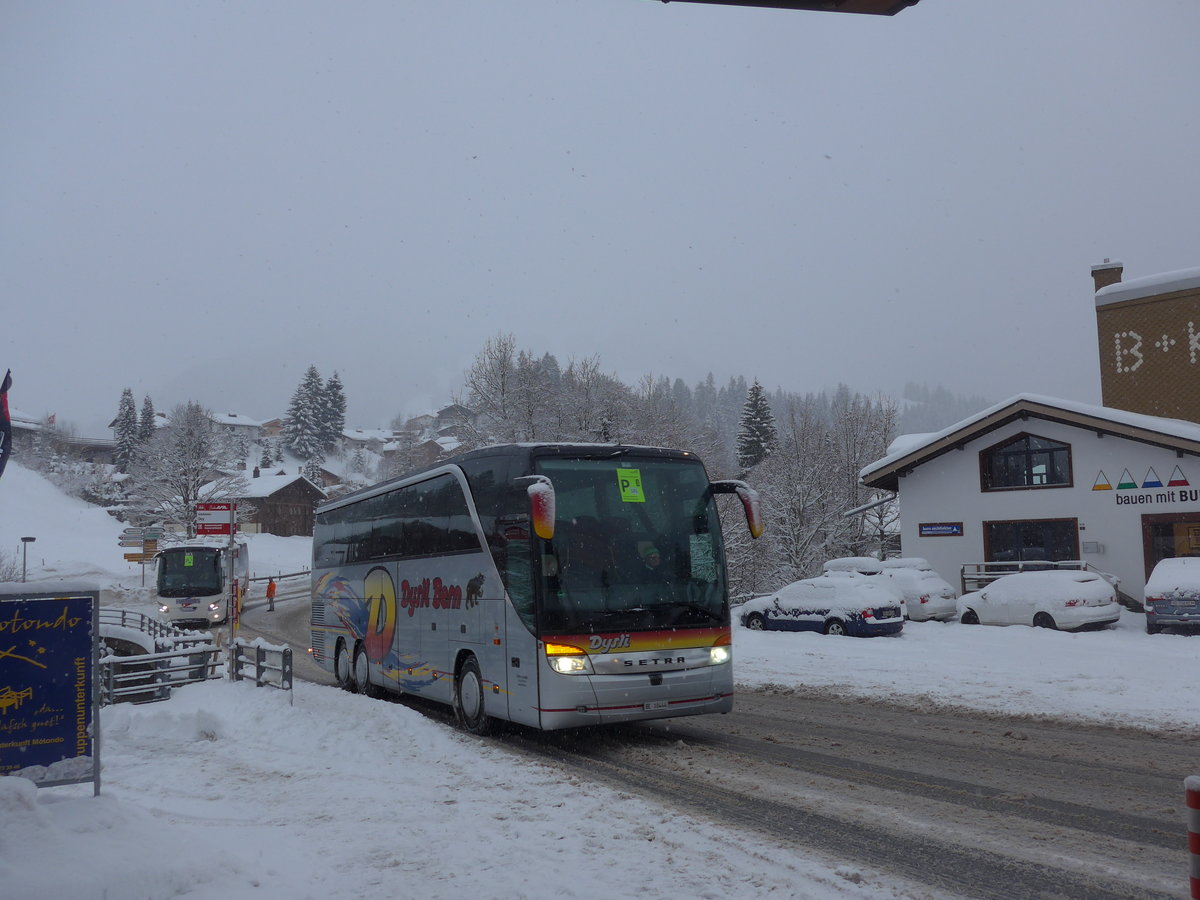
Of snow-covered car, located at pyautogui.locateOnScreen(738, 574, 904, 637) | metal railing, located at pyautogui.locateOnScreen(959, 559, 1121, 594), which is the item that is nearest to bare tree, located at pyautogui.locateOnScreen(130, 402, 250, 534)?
snow-covered car, located at pyautogui.locateOnScreen(738, 574, 904, 637)

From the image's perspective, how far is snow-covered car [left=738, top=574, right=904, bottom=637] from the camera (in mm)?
22891

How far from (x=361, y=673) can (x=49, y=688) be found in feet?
32.2

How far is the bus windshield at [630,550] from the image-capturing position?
10.2m

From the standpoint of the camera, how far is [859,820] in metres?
7.23

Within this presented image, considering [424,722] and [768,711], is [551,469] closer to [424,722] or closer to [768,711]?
[424,722]

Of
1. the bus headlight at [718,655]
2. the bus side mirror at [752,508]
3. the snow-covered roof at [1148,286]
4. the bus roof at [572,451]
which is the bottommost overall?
the bus headlight at [718,655]

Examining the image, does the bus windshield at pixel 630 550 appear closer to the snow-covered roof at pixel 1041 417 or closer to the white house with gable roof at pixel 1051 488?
the snow-covered roof at pixel 1041 417

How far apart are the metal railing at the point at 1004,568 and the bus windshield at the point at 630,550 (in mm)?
20555

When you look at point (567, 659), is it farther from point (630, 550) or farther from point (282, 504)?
point (282, 504)

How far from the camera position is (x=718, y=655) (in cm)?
1087

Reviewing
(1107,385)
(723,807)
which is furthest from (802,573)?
(723,807)

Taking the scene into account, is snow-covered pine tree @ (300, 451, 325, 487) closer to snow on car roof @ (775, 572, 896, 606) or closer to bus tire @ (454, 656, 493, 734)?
snow on car roof @ (775, 572, 896, 606)

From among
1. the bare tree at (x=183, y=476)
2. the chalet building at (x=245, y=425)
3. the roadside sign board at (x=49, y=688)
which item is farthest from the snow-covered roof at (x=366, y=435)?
the roadside sign board at (x=49, y=688)

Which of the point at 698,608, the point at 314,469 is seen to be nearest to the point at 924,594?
the point at 698,608
